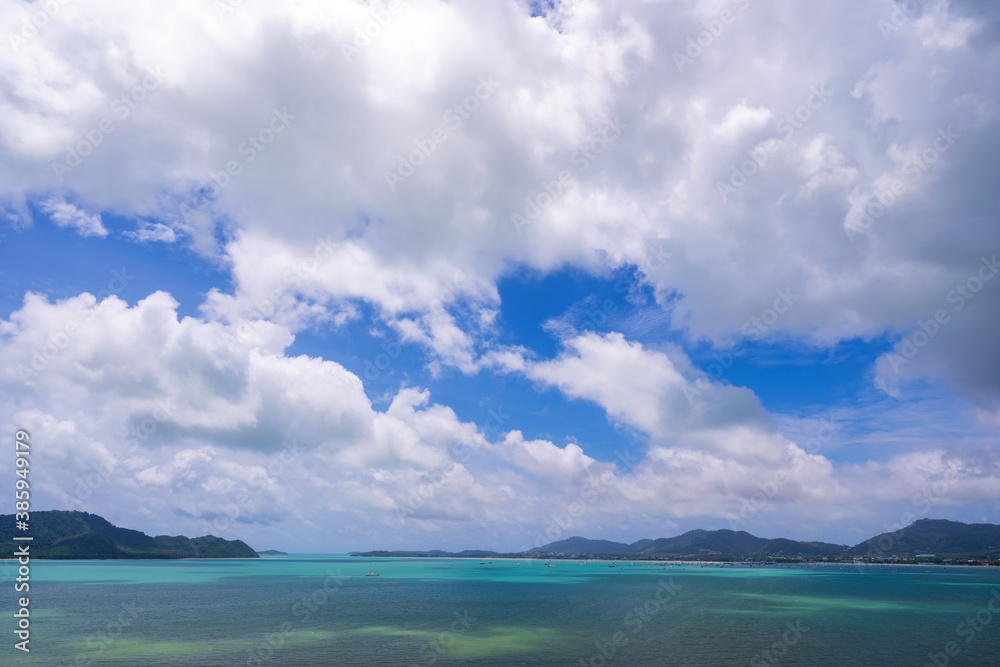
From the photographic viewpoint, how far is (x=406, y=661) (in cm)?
4200

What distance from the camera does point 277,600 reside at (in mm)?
88000

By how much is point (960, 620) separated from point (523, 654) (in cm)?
6279

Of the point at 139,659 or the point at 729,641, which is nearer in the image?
the point at 139,659

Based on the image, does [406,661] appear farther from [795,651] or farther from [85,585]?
[85,585]

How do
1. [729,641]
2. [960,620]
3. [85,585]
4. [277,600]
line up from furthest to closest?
[85,585] < [277,600] < [960,620] < [729,641]

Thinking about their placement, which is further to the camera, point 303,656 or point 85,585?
point 85,585

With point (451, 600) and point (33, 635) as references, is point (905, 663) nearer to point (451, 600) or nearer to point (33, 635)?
point (451, 600)

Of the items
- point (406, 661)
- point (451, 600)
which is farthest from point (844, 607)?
point (406, 661)

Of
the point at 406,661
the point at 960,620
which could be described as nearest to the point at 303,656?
the point at 406,661

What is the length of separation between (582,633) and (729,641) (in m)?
14.4

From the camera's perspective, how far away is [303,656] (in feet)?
142

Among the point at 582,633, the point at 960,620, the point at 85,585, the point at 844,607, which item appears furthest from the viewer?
the point at 85,585

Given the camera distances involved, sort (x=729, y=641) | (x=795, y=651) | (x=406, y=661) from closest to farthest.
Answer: (x=406, y=661) → (x=795, y=651) → (x=729, y=641)

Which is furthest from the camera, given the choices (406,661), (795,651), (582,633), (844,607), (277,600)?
(277,600)
